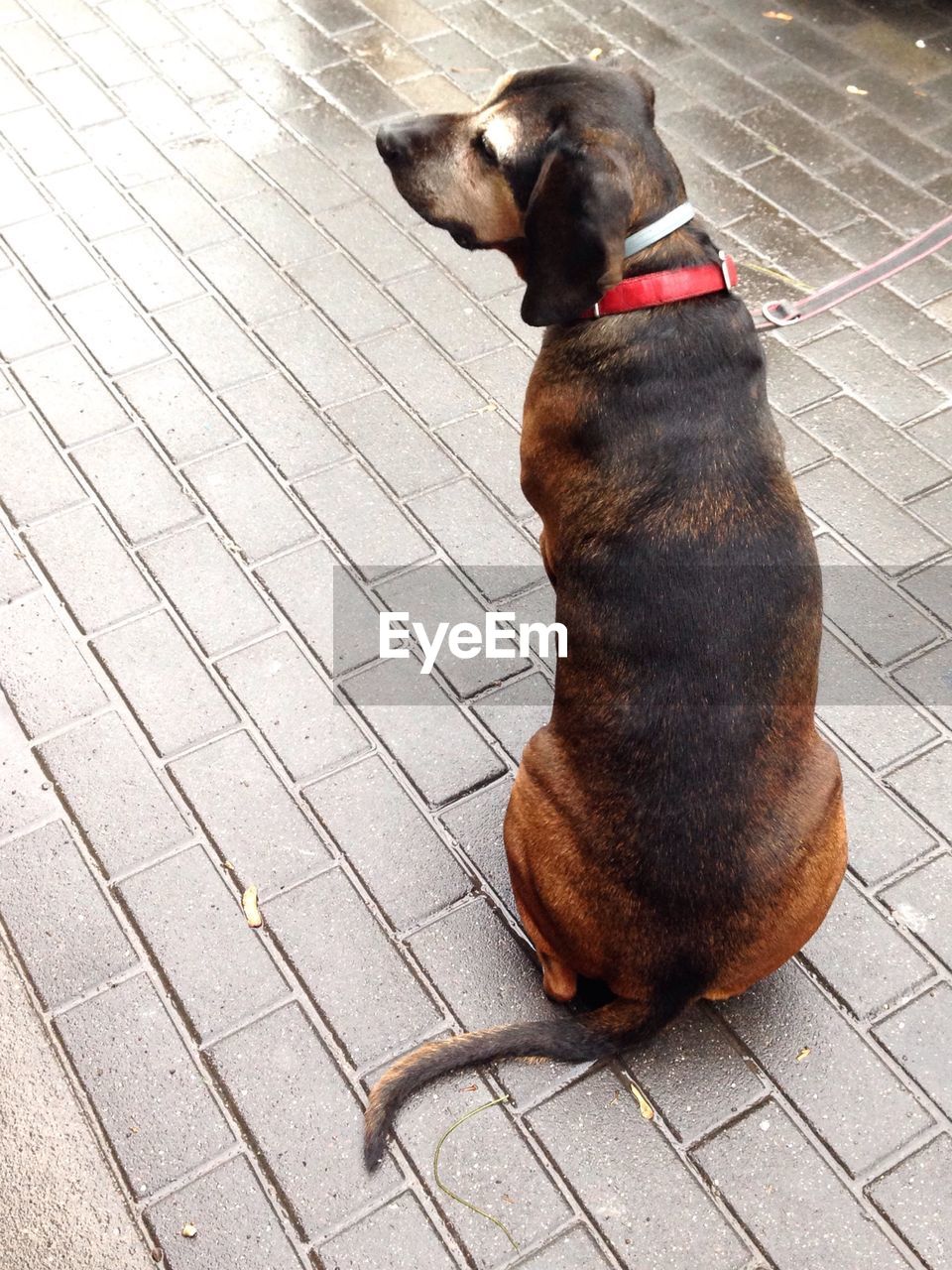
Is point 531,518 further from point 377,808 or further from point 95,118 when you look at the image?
point 95,118

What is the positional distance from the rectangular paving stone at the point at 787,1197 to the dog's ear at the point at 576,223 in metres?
2.08

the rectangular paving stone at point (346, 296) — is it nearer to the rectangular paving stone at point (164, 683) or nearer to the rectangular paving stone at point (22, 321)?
the rectangular paving stone at point (22, 321)

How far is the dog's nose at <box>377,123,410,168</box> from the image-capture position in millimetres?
3191

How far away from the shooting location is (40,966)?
3326 millimetres

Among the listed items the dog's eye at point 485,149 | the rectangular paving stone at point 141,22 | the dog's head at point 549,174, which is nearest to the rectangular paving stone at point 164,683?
the dog's head at point 549,174

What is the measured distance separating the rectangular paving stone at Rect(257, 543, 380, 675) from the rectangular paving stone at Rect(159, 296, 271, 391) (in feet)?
3.18

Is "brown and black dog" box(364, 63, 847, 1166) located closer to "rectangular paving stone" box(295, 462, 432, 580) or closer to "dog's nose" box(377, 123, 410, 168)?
"dog's nose" box(377, 123, 410, 168)

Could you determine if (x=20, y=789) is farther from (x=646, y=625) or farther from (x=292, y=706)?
(x=646, y=625)

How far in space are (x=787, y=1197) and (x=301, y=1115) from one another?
121 cm

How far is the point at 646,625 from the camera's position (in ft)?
9.14

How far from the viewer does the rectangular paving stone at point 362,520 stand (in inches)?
169

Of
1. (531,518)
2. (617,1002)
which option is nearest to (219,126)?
(531,518)

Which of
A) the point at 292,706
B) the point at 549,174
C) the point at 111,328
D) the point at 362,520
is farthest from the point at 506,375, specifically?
the point at 549,174

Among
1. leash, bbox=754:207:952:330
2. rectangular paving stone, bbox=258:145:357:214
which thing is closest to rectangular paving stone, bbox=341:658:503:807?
leash, bbox=754:207:952:330
